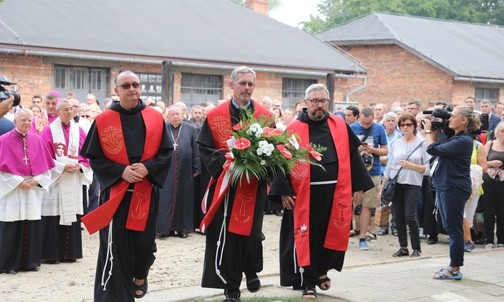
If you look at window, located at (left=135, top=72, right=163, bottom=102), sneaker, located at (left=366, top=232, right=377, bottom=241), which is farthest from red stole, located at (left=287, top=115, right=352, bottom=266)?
window, located at (left=135, top=72, right=163, bottom=102)

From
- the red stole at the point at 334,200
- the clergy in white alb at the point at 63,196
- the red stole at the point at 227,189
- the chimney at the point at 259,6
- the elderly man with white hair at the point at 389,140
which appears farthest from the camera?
the chimney at the point at 259,6

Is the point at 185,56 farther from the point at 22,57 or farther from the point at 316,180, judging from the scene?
the point at 316,180

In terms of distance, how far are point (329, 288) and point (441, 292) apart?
50.3 inches

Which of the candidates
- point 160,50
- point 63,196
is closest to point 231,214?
point 63,196

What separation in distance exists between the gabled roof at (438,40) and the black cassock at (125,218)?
2627cm

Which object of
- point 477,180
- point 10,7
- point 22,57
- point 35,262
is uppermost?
point 10,7

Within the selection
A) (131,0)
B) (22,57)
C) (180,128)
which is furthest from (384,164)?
(131,0)

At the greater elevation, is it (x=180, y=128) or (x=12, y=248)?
(x=180, y=128)

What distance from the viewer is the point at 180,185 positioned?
14.0 meters

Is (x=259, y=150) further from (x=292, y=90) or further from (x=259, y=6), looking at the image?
(x=259, y=6)

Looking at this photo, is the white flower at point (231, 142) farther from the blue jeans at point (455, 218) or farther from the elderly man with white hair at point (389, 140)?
the elderly man with white hair at point (389, 140)

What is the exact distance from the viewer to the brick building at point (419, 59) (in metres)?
34.0

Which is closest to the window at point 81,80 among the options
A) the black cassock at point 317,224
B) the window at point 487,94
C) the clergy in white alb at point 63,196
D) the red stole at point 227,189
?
the clergy in white alb at point 63,196

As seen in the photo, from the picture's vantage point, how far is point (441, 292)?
372 inches
